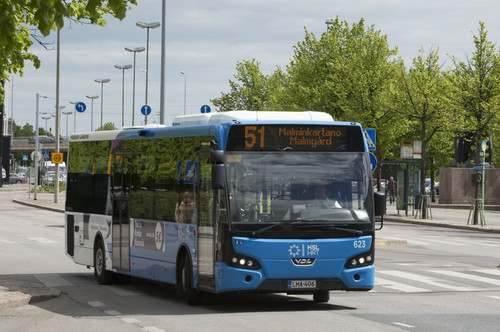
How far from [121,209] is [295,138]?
4467 millimetres

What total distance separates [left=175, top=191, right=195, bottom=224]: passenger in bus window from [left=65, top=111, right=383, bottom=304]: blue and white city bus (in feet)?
0.05

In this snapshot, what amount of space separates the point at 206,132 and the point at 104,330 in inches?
133

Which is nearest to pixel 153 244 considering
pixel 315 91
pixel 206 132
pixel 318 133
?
pixel 206 132

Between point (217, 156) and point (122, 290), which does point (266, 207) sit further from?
point (122, 290)

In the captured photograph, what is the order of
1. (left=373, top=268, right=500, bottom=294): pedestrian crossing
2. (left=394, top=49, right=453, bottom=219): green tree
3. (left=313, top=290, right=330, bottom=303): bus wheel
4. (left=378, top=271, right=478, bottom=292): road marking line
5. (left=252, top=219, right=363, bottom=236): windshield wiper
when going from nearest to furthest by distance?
1. (left=252, top=219, right=363, bottom=236): windshield wiper
2. (left=313, top=290, right=330, bottom=303): bus wheel
3. (left=373, top=268, right=500, bottom=294): pedestrian crossing
4. (left=378, top=271, right=478, bottom=292): road marking line
5. (left=394, top=49, right=453, bottom=219): green tree

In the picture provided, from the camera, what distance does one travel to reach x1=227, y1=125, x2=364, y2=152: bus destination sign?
42.3ft

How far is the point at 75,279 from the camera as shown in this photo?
18156 millimetres

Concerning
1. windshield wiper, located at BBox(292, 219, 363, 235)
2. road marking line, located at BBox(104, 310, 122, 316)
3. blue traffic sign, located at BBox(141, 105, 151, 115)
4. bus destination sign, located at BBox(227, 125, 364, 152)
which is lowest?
road marking line, located at BBox(104, 310, 122, 316)

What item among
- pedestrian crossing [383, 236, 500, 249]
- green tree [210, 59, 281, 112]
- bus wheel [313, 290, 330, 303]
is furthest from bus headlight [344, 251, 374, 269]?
green tree [210, 59, 281, 112]

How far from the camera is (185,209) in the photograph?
1382 cm

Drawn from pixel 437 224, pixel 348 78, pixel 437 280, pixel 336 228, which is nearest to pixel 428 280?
pixel 437 280

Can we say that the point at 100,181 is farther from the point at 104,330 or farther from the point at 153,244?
the point at 104,330

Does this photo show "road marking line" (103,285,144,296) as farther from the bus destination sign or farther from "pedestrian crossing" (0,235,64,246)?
"pedestrian crossing" (0,235,64,246)

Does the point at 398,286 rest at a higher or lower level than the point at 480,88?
lower
